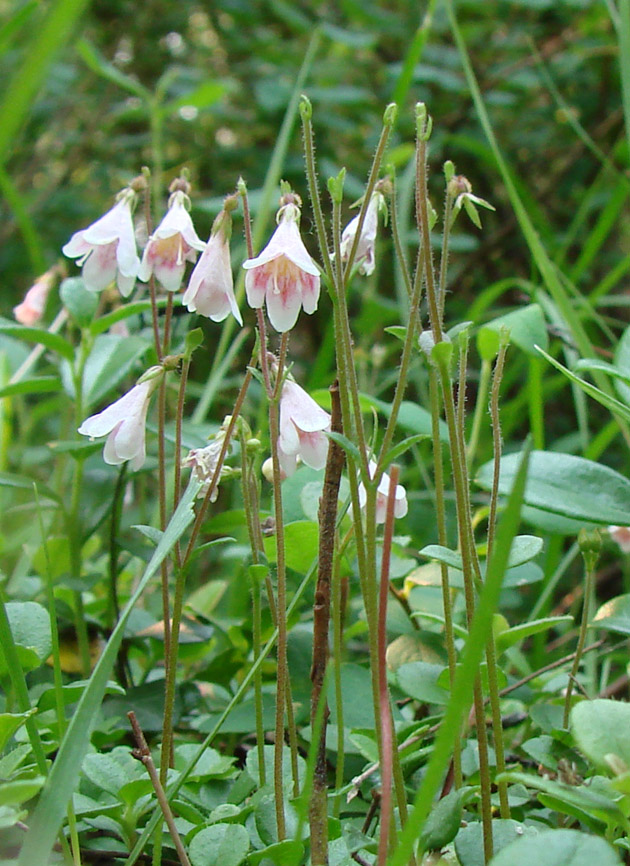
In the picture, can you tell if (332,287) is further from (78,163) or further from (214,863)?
(78,163)

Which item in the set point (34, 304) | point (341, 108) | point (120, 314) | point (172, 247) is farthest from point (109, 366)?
point (341, 108)

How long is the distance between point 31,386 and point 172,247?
37cm

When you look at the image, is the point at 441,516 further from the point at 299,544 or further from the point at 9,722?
the point at 9,722

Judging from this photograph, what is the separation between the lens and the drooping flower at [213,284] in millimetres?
679

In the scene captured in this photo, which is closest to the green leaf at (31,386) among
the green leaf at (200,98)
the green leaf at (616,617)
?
the green leaf at (616,617)

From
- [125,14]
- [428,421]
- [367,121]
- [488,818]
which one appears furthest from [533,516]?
[125,14]

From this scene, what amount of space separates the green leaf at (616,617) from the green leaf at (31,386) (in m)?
0.70

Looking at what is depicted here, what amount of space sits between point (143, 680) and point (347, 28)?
8.60ft

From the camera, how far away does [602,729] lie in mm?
522

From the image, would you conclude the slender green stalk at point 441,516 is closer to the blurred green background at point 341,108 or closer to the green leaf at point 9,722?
the green leaf at point 9,722

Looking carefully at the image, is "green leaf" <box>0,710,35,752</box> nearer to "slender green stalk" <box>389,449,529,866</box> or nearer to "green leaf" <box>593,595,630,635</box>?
"slender green stalk" <box>389,449,529,866</box>

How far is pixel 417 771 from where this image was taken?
77 cm

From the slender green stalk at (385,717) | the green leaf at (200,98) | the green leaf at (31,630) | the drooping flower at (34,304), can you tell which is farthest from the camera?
the green leaf at (200,98)

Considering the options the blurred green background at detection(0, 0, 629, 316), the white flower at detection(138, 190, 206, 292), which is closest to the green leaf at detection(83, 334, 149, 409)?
the white flower at detection(138, 190, 206, 292)
